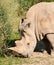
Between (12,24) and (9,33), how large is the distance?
0.36 metres

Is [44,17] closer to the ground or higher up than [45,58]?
higher up

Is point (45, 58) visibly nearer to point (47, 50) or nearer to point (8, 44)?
point (47, 50)

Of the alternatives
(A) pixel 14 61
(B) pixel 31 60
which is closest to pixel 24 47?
(B) pixel 31 60

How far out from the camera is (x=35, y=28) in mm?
9898

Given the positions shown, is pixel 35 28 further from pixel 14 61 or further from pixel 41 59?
pixel 14 61

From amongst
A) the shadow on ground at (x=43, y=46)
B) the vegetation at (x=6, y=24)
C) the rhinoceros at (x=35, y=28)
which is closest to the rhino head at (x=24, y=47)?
the rhinoceros at (x=35, y=28)

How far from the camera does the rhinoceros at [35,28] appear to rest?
9.74m

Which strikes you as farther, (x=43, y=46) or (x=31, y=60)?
(x=43, y=46)

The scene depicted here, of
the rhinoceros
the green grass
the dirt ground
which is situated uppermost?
the rhinoceros

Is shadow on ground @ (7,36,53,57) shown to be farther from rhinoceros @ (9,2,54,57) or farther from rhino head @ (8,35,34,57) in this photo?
rhino head @ (8,35,34,57)

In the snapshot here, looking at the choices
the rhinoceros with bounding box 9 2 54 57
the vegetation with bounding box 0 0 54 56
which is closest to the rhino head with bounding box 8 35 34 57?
the rhinoceros with bounding box 9 2 54 57

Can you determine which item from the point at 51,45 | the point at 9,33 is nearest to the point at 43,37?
the point at 51,45

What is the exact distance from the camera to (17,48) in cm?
960

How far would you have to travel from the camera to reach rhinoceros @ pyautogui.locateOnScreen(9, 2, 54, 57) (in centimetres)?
974
